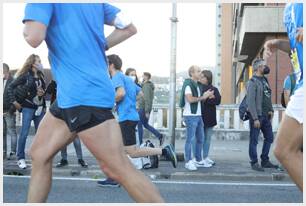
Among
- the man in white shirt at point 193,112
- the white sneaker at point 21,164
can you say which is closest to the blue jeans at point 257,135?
the man in white shirt at point 193,112

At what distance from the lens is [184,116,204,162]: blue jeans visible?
8.62 meters

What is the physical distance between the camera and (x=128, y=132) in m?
7.23

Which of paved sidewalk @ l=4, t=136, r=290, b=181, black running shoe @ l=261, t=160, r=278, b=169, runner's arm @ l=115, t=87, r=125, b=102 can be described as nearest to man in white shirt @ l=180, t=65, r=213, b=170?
paved sidewalk @ l=4, t=136, r=290, b=181

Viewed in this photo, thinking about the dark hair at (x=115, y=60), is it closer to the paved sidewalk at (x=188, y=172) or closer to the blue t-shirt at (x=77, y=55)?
the paved sidewalk at (x=188, y=172)

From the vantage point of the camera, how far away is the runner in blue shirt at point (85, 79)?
3258 millimetres

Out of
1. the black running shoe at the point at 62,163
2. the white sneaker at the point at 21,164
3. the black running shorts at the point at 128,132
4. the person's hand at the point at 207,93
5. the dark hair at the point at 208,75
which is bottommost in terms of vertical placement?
the black running shoe at the point at 62,163

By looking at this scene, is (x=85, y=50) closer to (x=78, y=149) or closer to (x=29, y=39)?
(x=29, y=39)

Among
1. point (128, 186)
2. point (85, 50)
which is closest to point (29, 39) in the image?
point (85, 50)

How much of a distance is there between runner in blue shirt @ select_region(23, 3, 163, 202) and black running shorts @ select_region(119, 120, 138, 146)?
3723 millimetres

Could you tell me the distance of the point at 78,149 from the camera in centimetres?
860

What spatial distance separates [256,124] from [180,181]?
164 cm

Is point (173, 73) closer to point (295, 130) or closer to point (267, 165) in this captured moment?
point (267, 165)

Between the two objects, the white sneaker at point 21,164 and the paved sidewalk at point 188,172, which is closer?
the paved sidewalk at point 188,172

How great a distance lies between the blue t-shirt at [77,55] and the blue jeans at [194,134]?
530 cm
